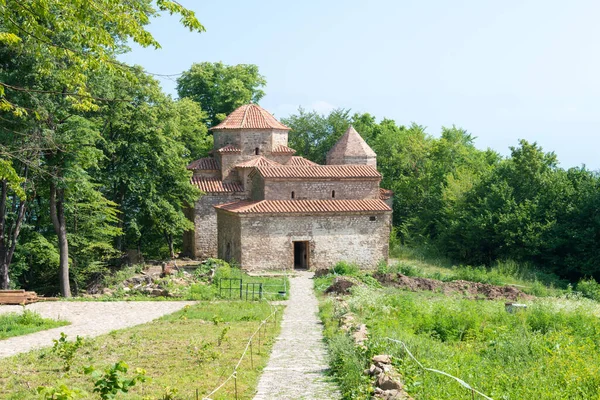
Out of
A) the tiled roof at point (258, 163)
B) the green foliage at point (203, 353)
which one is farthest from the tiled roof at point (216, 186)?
the green foliage at point (203, 353)

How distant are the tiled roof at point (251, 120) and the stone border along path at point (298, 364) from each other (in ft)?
59.0

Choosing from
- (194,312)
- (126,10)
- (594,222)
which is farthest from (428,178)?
(126,10)

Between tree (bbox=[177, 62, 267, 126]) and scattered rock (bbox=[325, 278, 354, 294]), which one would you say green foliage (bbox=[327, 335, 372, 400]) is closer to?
scattered rock (bbox=[325, 278, 354, 294])

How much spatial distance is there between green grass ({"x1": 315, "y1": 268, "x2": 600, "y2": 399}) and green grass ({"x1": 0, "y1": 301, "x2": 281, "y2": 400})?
5.80 feet

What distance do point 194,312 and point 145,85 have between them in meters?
14.5

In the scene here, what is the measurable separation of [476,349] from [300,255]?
63.3 ft

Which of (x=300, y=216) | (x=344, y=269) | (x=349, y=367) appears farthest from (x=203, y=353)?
(x=300, y=216)

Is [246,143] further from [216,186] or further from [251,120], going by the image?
[216,186]

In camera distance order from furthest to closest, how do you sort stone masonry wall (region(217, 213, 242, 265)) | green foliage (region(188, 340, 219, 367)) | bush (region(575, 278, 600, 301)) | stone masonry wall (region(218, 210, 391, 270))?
stone masonry wall (region(217, 213, 242, 265)) → stone masonry wall (region(218, 210, 391, 270)) → bush (region(575, 278, 600, 301)) → green foliage (region(188, 340, 219, 367))

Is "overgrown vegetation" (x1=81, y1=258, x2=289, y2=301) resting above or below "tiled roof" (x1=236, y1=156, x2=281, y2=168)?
below

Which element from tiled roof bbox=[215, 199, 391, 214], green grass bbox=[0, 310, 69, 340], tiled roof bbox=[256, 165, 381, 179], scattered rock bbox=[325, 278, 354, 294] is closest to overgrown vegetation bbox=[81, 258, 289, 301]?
scattered rock bbox=[325, 278, 354, 294]

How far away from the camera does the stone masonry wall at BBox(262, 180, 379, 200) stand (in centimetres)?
3158

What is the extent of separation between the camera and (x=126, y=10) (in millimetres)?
13242

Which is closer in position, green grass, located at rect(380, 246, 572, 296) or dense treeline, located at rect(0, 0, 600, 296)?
dense treeline, located at rect(0, 0, 600, 296)
